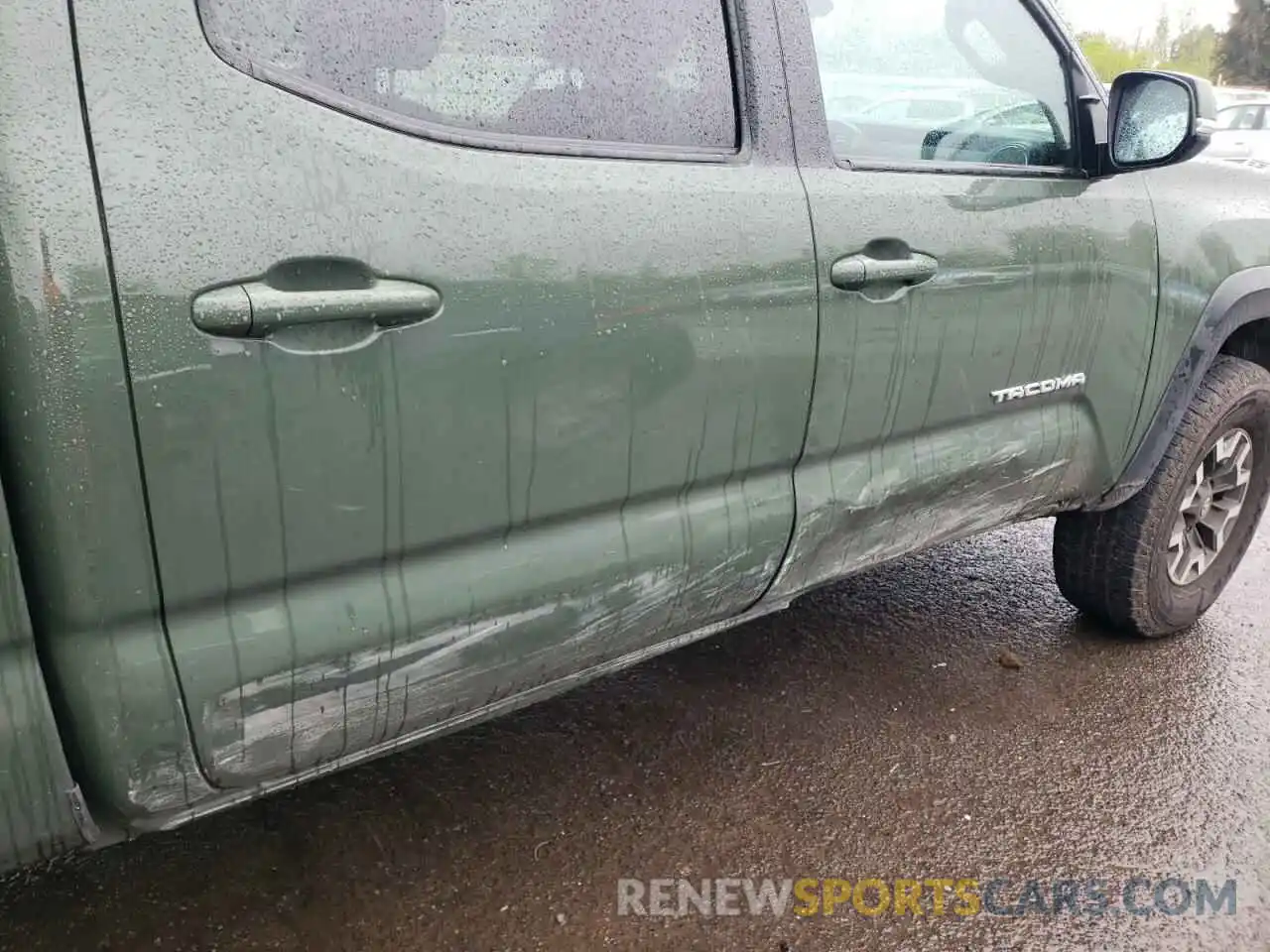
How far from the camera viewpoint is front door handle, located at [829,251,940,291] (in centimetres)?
191

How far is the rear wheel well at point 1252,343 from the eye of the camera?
114 inches

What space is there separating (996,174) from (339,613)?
5.38 feet

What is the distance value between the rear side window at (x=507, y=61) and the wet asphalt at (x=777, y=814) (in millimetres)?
1425

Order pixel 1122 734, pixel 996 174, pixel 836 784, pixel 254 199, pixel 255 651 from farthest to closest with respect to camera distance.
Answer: pixel 1122 734 → pixel 836 784 → pixel 996 174 → pixel 255 651 → pixel 254 199

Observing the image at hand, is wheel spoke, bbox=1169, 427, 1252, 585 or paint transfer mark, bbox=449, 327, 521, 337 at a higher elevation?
paint transfer mark, bbox=449, 327, 521, 337

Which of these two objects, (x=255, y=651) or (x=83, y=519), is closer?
(x=83, y=519)

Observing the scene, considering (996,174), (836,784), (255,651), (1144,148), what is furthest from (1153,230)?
(255,651)

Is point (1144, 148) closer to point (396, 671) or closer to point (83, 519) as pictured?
point (396, 671)

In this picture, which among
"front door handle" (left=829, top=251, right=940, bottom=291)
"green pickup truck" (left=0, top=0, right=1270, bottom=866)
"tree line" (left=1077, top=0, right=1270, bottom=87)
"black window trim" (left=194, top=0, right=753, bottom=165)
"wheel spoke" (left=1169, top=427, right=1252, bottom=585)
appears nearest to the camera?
"green pickup truck" (left=0, top=0, right=1270, bottom=866)

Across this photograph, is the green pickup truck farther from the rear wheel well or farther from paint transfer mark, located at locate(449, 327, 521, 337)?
the rear wheel well

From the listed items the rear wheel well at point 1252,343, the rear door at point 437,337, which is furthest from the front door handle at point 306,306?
the rear wheel well at point 1252,343

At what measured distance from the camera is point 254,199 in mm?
1285

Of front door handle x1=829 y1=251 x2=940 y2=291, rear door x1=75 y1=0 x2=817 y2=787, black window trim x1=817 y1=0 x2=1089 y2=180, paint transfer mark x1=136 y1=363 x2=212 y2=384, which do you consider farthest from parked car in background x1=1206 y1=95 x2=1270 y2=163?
paint transfer mark x1=136 y1=363 x2=212 y2=384

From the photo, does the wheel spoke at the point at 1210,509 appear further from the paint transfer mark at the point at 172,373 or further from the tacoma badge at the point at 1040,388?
the paint transfer mark at the point at 172,373
